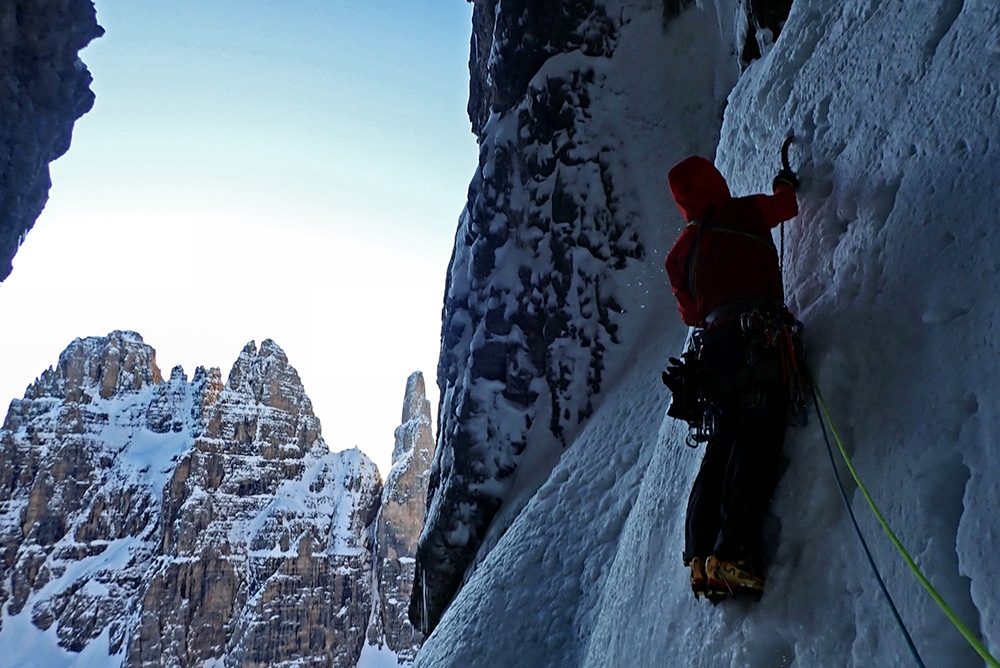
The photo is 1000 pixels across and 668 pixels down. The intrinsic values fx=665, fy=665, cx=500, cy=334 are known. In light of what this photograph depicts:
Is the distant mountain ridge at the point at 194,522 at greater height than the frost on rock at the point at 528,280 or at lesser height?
greater

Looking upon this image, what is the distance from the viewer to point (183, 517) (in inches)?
2448

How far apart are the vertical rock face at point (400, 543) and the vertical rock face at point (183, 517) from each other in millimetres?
1606

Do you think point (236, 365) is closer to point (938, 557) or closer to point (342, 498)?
point (342, 498)

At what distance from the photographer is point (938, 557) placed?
185cm

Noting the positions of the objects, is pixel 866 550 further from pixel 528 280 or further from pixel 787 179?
pixel 528 280

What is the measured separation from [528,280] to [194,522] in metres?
63.1

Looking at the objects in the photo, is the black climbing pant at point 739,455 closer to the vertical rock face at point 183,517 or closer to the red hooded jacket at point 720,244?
the red hooded jacket at point 720,244

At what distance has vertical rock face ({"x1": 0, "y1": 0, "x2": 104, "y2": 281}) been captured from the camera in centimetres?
2011

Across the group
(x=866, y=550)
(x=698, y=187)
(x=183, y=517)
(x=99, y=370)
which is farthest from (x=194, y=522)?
(x=866, y=550)

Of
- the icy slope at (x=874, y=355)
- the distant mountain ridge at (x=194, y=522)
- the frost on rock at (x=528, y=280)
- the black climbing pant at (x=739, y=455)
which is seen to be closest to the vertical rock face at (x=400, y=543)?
the distant mountain ridge at (x=194, y=522)

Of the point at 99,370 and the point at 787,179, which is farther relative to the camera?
the point at 99,370

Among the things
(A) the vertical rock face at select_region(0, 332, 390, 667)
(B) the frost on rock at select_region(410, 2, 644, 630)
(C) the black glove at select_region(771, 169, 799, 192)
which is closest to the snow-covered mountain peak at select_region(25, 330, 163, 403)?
(A) the vertical rock face at select_region(0, 332, 390, 667)

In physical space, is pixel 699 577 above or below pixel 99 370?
below

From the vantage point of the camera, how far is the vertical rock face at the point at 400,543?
64.2 meters
